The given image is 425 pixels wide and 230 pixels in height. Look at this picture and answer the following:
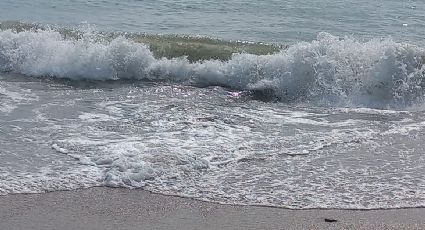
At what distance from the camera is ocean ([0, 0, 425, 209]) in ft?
21.8

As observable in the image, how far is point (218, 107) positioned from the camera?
33.8 feet

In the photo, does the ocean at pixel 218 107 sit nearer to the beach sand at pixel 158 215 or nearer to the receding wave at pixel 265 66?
the receding wave at pixel 265 66

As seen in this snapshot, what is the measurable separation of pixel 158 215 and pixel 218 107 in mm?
4669

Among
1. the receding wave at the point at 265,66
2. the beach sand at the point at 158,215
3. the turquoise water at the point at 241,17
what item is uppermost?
the turquoise water at the point at 241,17

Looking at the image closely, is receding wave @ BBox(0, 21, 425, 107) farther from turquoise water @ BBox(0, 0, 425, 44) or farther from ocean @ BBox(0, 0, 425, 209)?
turquoise water @ BBox(0, 0, 425, 44)

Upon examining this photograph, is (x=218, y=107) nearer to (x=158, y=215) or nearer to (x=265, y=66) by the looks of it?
(x=265, y=66)

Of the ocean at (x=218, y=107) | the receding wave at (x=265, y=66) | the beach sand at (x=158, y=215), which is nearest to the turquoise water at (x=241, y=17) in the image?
the ocean at (x=218, y=107)

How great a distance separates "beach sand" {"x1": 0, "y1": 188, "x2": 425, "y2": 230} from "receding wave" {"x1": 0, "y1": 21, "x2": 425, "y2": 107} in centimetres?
542

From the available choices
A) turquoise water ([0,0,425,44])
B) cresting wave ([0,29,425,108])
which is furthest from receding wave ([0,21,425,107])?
turquoise water ([0,0,425,44])

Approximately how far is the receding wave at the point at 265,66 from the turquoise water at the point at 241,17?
2.80 meters

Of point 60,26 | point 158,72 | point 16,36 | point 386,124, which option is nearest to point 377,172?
point 386,124

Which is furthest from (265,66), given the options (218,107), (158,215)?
(158,215)

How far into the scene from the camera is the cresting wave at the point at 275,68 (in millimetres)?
11672

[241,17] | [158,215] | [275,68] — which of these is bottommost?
[158,215]
